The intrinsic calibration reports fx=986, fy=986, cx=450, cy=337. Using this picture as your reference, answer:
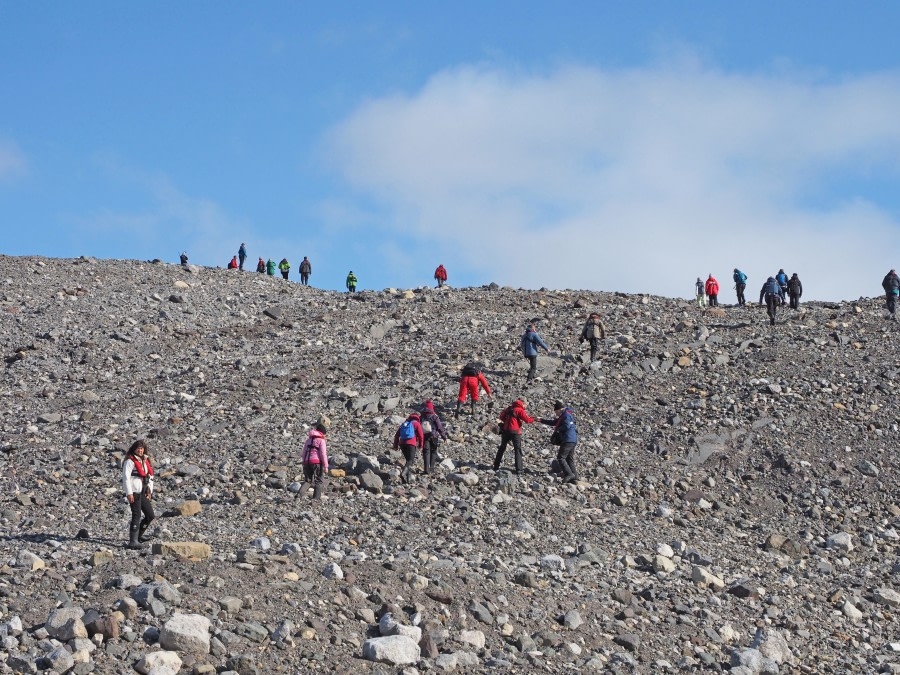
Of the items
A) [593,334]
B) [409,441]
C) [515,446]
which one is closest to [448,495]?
[409,441]

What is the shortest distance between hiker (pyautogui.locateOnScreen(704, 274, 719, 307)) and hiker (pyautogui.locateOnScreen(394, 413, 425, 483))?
2144 centimetres

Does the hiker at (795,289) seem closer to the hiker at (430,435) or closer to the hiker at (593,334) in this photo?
the hiker at (593,334)

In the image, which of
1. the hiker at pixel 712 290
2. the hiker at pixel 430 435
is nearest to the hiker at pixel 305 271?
the hiker at pixel 712 290

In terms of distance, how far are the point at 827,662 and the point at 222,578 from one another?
761 cm

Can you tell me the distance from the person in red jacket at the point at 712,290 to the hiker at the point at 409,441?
21.4m

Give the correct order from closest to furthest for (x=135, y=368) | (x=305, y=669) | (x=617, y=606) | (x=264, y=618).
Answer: (x=305, y=669) → (x=264, y=618) → (x=617, y=606) → (x=135, y=368)

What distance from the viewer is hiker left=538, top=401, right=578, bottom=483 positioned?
18.9 metres

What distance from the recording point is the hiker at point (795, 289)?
3428cm

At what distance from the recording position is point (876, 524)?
18.5 m

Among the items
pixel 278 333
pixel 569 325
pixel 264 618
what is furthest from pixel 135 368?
pixel 264 618

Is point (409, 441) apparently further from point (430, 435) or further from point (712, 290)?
point (712, 290)

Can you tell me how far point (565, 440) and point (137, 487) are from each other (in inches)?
332

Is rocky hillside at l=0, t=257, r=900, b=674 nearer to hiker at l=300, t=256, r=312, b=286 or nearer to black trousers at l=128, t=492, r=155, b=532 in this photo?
black trousers at l=128, t=492, r=155, b=532

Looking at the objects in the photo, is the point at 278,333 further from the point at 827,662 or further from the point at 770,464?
the point at 827,662
